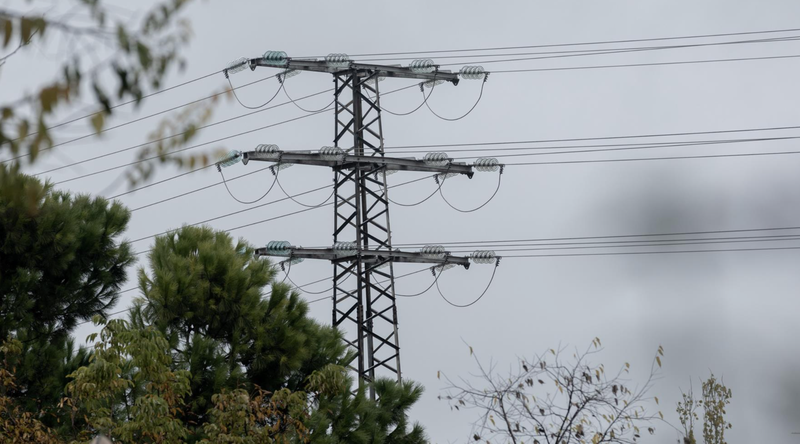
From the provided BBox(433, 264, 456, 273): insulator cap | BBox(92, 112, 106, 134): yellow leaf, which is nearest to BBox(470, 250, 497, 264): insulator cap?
BBox(433, 264, 456, 273): insulator cap

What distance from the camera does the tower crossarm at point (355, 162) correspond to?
57.3 feet

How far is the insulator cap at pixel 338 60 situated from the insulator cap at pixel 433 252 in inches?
138

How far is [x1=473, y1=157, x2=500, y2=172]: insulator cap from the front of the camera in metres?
19.1

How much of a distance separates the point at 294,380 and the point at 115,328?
5.91 m

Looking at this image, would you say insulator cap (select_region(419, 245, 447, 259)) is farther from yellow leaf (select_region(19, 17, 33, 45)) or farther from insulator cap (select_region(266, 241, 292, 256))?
yellow leaf (select_region(19, 17, 33, 45))

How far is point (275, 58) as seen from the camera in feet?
62.3

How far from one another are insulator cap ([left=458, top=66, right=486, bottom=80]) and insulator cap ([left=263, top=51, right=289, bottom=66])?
10.8 ft

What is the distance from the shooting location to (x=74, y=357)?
15.1 m

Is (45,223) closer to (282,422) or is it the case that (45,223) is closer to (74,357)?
(74,357)

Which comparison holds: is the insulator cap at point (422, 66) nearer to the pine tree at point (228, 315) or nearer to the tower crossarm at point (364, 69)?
the tower crossarm at point (364, 69)

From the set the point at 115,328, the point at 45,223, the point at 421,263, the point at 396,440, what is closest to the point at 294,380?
the point at 396,440

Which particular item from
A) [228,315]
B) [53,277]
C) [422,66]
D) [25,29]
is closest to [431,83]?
[422,66]

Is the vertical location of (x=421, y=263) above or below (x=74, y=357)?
above

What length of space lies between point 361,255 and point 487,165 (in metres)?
3.43
